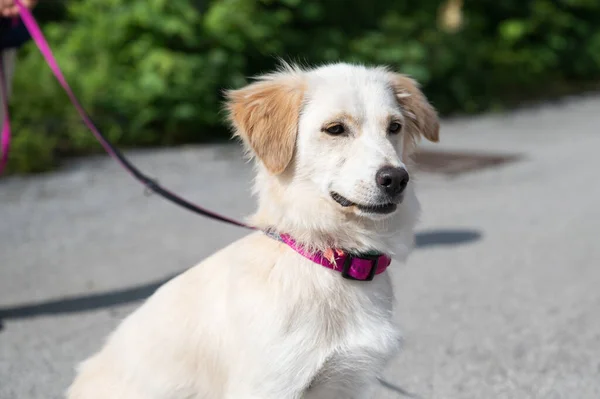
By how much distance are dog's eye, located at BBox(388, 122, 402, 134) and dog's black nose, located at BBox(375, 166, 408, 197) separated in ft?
0.98

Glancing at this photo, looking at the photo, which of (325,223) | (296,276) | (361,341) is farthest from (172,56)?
(361,341)

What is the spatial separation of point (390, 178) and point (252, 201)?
5.48m

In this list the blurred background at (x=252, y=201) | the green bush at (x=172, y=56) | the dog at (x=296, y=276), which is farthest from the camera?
the green bush at (x=172, y=56)

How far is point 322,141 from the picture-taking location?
3012mm

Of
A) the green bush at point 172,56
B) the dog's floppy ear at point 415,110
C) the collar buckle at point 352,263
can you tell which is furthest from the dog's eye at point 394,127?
the green bush at point 172,56

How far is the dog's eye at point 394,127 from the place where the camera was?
3093mm

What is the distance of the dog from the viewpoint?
2816mm

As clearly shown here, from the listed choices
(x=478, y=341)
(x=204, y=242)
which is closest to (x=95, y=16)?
(x=204, y=242)

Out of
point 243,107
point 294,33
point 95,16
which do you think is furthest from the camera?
point 294,33

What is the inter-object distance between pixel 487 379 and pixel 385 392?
2.05 ft

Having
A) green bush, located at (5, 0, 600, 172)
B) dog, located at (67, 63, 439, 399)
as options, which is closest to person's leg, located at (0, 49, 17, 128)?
dog, located at (67, 63, 439, 399)

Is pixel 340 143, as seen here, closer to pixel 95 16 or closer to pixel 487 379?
pixel 487 379

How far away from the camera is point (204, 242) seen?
22.7 ft

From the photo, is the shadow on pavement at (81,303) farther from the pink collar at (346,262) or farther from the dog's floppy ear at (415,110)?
the dog's floppy ear at (415,110)
